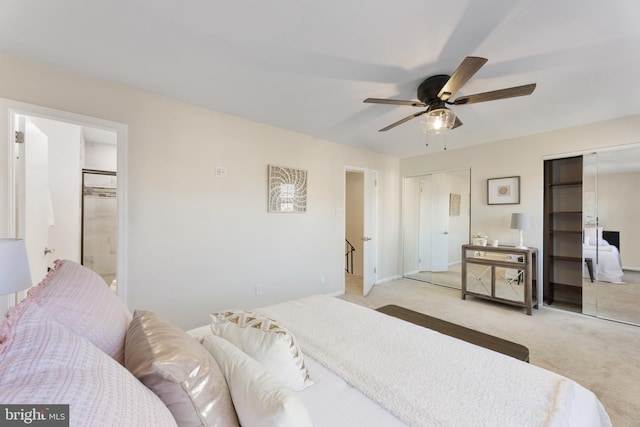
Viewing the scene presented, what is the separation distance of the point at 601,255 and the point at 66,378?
16.0 ft

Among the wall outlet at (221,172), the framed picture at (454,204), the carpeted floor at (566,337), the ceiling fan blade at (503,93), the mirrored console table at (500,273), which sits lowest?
the carpeted floor at (566,337)

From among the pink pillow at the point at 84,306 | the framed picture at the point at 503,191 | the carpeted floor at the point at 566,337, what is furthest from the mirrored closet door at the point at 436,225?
the pink pillow at the point at 84,306

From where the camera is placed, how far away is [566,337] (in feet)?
9.16

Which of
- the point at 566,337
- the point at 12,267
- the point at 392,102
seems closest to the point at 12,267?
the point at 12,267

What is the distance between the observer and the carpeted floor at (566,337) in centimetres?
197

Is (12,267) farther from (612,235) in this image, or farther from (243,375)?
(612,235)

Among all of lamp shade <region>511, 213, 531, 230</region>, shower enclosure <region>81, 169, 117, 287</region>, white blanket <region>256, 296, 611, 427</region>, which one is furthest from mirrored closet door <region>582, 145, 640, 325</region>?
shower enclosure <region>81, 169, 117, 287</region>

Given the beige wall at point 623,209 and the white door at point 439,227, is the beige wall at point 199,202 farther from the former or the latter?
the beige wall at point 623,209

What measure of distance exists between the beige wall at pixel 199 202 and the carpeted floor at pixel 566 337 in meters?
1.45

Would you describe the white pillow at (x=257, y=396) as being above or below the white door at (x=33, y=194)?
below

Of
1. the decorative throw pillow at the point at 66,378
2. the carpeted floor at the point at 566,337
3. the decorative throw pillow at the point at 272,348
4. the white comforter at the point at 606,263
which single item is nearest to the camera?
the decorative throw pillow at the point at 66,378

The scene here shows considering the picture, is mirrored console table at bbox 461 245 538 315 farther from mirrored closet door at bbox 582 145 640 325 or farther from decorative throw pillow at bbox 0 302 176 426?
decorative throw pillow at bbox 0 302 176 426

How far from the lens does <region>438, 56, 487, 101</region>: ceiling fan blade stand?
1.51 m

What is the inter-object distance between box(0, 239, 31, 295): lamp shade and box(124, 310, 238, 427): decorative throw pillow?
0.80 metres
